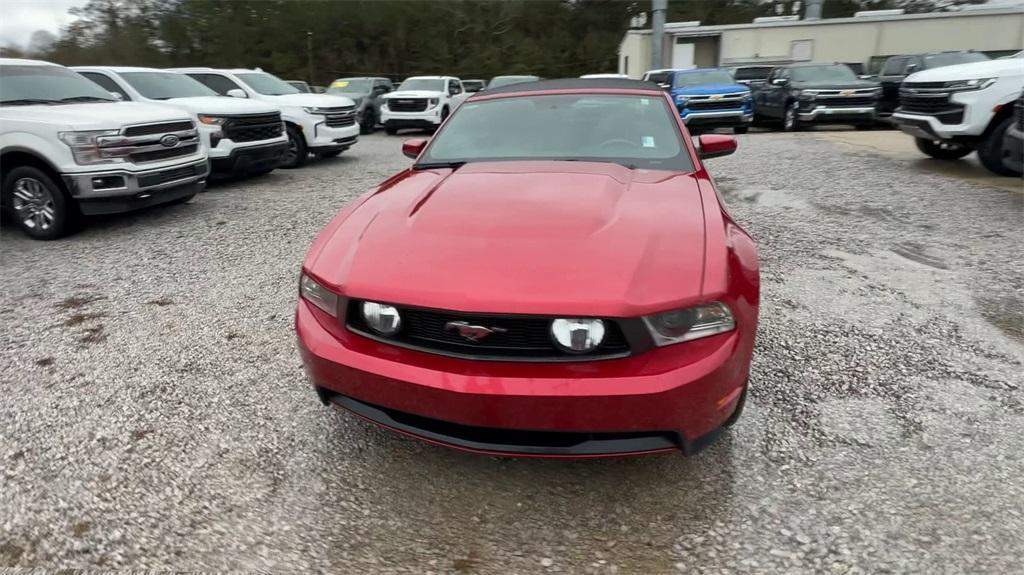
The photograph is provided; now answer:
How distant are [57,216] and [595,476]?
6194 mm

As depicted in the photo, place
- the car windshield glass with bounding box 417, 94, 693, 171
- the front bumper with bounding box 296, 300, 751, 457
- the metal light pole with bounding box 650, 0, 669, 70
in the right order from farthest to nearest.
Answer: the metal light pole with bounding box 650, 0, 669, 70, the car windshield glass with bounding box 417, 94, 693, 171, the front bumper with bounding box 296, 300, 751, 457

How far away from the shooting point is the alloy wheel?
20.1ft

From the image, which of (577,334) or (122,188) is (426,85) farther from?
(577,334)

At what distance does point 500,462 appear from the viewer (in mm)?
2582

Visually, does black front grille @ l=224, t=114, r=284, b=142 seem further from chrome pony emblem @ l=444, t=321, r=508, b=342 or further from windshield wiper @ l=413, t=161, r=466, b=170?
chrome pony emblem @ l=444, t=321, r=508, b=342

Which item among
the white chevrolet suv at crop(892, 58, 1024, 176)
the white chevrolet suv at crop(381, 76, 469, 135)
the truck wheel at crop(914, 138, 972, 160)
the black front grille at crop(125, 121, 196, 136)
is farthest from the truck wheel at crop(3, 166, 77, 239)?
the white chevrolet suv at crop(381, 76, 469, 135)

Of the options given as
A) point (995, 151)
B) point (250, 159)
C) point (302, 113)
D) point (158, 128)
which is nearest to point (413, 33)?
point (302, 113)

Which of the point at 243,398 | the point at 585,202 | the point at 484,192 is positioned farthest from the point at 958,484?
the point at 243,398

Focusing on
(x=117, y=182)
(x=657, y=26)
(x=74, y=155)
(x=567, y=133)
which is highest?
(x=657, y=26)

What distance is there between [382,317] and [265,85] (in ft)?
36.7

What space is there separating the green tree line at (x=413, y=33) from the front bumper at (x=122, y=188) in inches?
1540

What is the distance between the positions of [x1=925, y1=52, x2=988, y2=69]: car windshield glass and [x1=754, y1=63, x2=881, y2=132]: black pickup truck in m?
1.62

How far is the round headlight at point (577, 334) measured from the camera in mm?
2047

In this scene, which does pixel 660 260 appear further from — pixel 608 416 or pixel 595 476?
pixel 595 476
